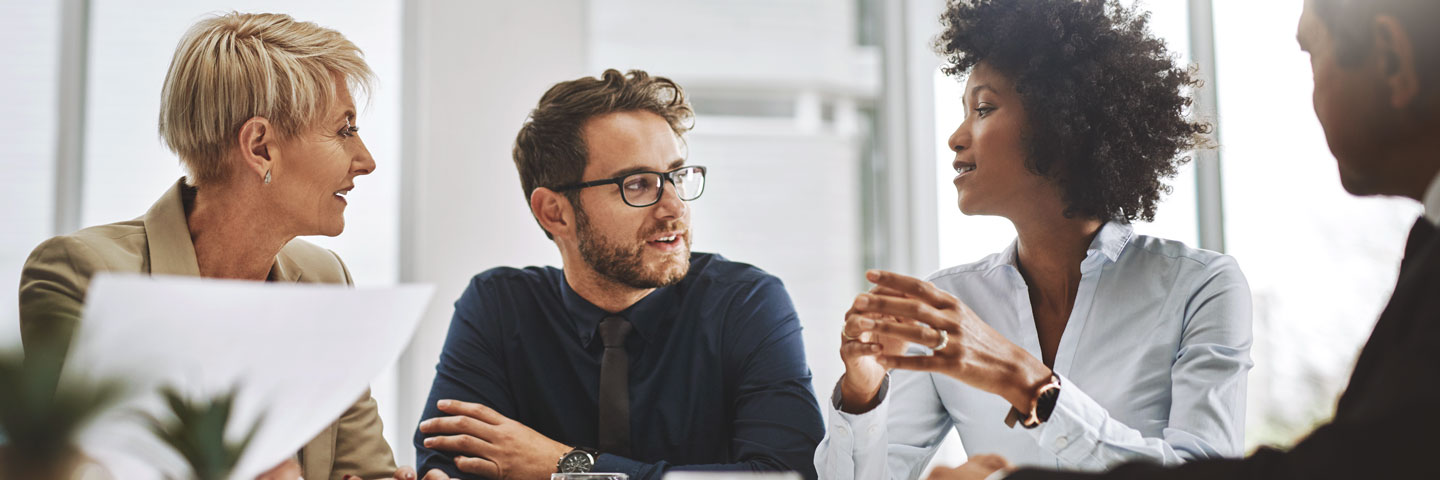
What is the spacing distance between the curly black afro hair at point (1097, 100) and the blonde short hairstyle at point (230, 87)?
136cm

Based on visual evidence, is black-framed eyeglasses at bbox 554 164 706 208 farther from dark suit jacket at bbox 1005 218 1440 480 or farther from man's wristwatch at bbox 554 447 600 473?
dark suit jacket at bbox 1005 218 1440 480

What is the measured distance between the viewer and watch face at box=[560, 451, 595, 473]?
1.70 m

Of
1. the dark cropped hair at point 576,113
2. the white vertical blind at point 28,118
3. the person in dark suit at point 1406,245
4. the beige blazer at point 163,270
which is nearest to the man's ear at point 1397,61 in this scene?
the person in dark suit at point 1406,245

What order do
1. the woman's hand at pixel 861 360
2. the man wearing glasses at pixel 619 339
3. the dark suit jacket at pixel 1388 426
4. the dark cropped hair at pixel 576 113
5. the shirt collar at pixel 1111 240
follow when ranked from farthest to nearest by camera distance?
1. the dark cropped hair at pixel 576 113
2. the man wearing glasses at pixel 619 339
3. the shirt collar at pixel 1111 240
4. the woman's hand at pixel 861 360
5. the dark suit jacket at pixel 1388 426

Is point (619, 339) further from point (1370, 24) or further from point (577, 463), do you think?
point (1370, 24)

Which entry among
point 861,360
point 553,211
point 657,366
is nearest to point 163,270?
point 553,211

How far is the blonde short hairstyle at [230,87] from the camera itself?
5.83 ft

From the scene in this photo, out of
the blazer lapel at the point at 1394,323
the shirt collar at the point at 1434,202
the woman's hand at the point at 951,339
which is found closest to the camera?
the blazer lapel at the point at 1394,323

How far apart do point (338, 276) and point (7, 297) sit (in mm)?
1575

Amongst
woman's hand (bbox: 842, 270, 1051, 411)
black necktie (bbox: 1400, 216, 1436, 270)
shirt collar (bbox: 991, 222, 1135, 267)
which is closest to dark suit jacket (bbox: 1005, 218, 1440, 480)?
black necktie (bbox: 1400, 216, 1436, 270)

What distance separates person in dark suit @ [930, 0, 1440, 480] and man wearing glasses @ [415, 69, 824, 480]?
836mm

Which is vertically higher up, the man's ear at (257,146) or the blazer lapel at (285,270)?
the man's ear at (257,146)

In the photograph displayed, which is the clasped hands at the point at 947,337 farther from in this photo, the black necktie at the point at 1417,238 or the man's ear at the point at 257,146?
the man's ear at the point at 257,146

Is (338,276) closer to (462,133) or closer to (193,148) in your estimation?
(193,148)
